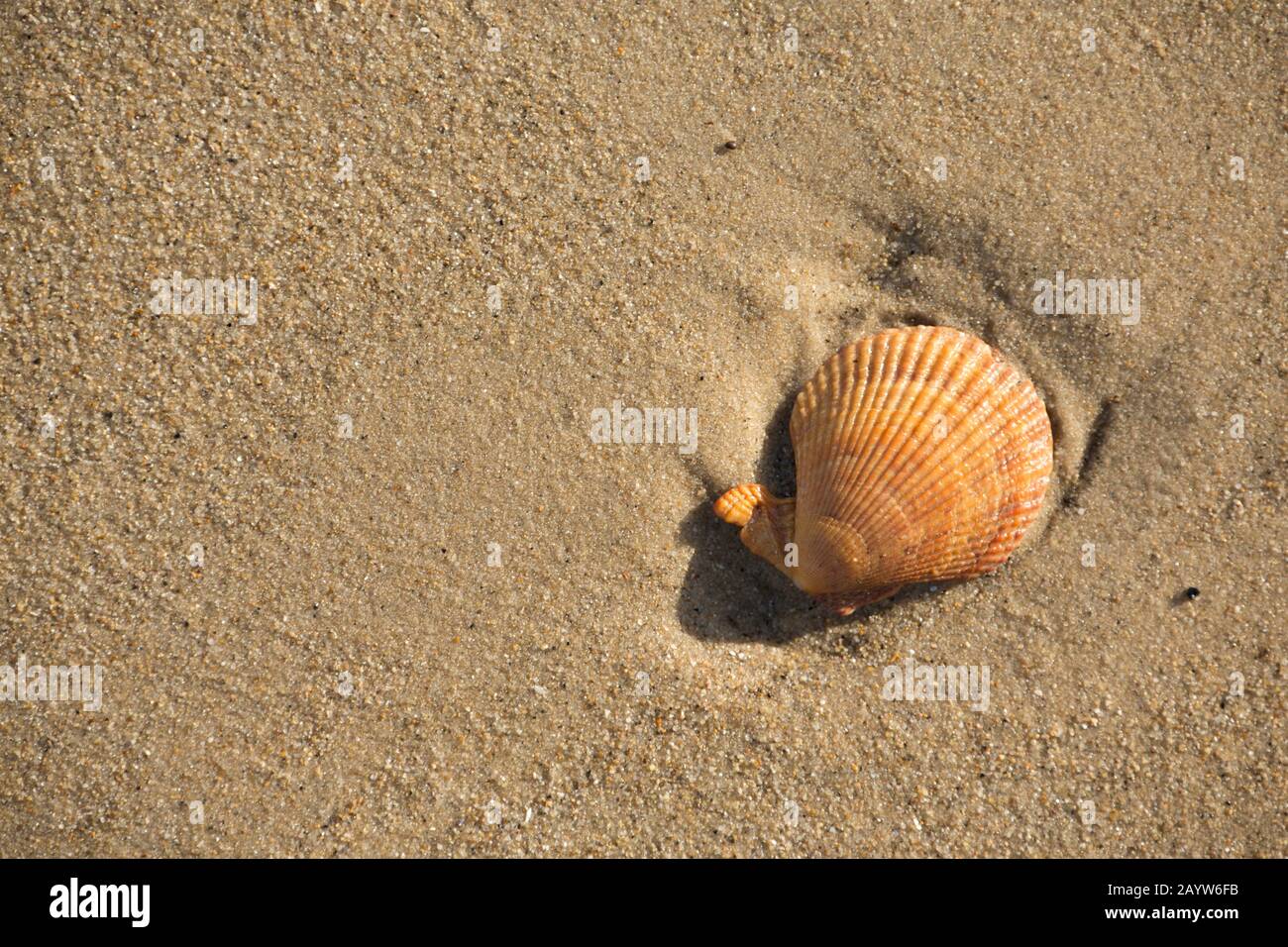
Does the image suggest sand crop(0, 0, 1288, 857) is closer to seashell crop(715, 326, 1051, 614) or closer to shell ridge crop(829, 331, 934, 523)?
seashell crop(715, 326, 1051, 614)

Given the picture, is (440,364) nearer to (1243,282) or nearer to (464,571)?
(464,571)

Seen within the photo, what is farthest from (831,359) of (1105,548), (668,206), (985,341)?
(1105,548)

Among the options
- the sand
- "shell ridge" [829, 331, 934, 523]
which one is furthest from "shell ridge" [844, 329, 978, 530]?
the sand

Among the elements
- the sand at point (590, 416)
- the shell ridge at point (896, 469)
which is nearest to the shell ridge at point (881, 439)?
the shell ridge at point (896, 469)

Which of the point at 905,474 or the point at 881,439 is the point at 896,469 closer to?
the point at 905,474

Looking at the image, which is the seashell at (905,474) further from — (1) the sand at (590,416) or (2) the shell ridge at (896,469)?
(1) the sand at (590,416)

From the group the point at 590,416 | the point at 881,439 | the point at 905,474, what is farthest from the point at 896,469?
the point at 590,416
